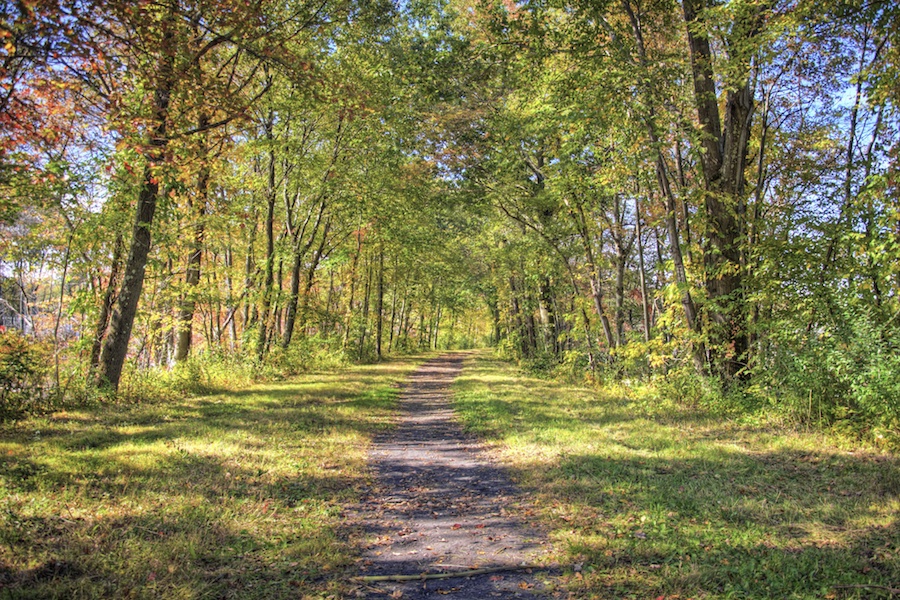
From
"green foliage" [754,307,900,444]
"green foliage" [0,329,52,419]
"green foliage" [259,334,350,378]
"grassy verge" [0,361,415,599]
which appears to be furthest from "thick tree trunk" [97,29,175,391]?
"green foliage" [754,307,900,444]

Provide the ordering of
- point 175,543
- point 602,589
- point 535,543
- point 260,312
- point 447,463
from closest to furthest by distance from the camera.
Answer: point 602,589, point 175,543, point 535,543, point 447,463, point 260,312

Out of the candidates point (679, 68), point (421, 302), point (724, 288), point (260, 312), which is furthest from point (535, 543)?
point (421, 302)

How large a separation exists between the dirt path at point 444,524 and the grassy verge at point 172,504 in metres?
0.38

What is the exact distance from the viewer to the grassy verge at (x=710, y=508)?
11.5 feet

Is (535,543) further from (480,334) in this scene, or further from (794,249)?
(480,334)

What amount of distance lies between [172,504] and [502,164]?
13.3m

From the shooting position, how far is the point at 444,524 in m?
4.86

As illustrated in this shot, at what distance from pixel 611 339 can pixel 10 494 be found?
45.1 ft

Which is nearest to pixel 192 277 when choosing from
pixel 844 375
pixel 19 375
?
pixel 19 375

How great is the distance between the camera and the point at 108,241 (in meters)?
9.84

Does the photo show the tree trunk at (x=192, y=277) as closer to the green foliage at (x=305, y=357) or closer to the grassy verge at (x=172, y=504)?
the green foliage at (x=305, y=357)

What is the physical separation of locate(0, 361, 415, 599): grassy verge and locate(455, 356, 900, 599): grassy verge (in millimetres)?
2117

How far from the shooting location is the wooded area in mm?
6453

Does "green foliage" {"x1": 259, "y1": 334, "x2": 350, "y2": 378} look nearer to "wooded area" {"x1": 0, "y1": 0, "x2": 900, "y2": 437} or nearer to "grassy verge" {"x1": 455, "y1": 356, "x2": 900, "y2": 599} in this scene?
"wooded area" {"x1": 0, "y1": 0, "x2": 900, "y2": 437}
